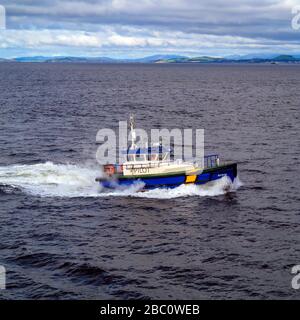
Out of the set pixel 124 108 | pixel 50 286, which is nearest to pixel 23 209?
pixel 50 286

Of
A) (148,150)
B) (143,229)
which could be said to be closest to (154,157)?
(148,150)

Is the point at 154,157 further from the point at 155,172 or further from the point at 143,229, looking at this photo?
the point at 143,229

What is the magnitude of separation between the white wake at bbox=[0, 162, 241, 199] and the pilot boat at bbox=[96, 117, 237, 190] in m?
0.63

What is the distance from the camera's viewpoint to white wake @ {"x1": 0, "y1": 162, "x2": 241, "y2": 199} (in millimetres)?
51781

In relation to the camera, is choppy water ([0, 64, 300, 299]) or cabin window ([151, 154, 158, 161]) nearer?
choppy water ([0, 64, 300, 299])

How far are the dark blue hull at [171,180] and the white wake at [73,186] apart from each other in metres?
0.53

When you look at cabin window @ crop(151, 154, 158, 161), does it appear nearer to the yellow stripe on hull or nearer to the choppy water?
the choppy water

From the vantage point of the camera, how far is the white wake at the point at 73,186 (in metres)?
51.8

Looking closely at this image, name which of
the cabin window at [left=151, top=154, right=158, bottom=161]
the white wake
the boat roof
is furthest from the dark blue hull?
the boat roof

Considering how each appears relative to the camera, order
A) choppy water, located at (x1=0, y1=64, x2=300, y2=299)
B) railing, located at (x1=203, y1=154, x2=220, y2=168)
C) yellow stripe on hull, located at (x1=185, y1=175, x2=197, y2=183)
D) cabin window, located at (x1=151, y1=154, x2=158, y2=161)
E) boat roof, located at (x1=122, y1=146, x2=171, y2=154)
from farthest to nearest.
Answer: railing, located at (x1=203, y1=154, x2=220, y2=168) < cabin window, located at (x1=151, y1=154, x2=158, y2=161) < boat roof, located at (x1=122, y1=146, x2=171, y2=154) < yellow stripe on hull, located at (x1=185, y1=175, x2=197, y2=183) < choppy water, located at (x1=0, y1=64, x2=300, y2=299)

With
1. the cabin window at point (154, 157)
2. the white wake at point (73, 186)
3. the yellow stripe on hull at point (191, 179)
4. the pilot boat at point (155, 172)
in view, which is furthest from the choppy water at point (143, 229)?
the cabin window at point (154, 157)

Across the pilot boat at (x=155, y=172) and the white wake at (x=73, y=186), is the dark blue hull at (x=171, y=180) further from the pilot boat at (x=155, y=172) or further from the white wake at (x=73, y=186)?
the white wake at (x=73, y=186)

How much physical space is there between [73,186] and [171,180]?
10746 mm

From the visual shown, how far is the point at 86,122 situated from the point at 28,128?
13.7m
